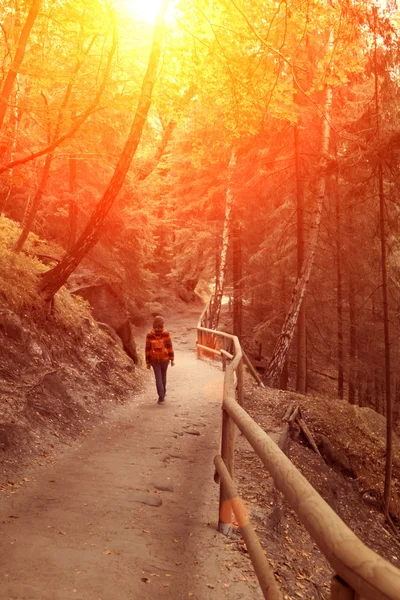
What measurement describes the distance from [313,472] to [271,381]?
6611mm

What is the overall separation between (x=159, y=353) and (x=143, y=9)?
337 inches

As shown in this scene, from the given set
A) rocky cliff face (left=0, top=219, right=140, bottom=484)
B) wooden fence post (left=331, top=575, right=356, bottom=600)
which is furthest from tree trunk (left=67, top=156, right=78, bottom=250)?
wooden fence post (left=331, top=575, right=356, bottom=600)

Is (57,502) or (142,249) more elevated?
(142,249)

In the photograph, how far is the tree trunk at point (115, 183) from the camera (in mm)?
10047

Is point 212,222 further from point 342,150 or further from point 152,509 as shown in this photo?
point 152,509

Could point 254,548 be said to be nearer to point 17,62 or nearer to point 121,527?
point 121,527

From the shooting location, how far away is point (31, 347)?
9289 mm

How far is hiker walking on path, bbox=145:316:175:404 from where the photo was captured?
1138 centimetres

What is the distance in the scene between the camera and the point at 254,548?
3.27 m

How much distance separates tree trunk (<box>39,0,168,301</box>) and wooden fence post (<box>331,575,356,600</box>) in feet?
30.9

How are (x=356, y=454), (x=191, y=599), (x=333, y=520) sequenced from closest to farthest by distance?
(x=333, y=520), (x=191, y=599), (x=356, y=454)

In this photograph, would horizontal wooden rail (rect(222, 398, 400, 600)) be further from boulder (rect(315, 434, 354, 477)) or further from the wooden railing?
boulder (rect(315, 434, 354, 477))

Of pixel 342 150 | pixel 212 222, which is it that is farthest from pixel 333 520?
pixel 212 222

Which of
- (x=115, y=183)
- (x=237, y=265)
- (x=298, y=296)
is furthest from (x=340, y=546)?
(x=237, y=265)
